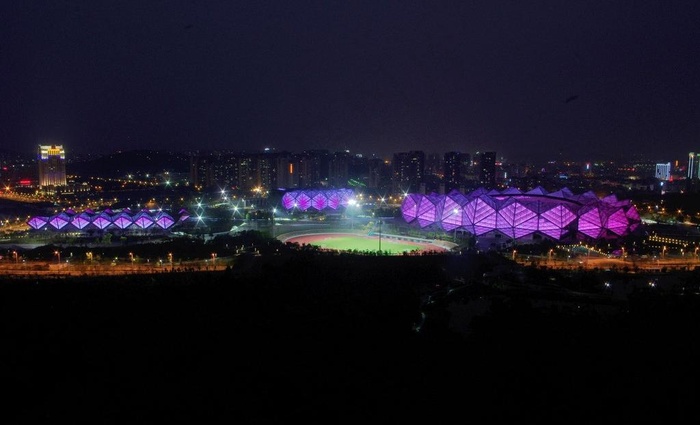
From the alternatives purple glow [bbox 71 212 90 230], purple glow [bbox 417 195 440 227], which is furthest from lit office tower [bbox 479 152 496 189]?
purple glow [bbox 71 212 90 230]

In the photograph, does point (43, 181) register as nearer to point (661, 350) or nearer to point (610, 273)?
point (610, 273)

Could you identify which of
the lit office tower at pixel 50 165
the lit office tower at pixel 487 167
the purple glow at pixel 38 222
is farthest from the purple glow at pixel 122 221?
the lit office tower at pixel 50 165

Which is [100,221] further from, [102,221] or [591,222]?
[591,222]

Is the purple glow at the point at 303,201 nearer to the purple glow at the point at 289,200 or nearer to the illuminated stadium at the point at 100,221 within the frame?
the purple glow at the point at 289,200

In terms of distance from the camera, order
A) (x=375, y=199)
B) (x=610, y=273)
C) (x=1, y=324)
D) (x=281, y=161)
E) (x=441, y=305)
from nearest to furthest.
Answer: (x=1, y=324), (x=441, y=305), (x=610, y=273), (x=375, y=199), (x=281, y=161)

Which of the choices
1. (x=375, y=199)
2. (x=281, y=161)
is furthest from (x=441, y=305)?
(x=281, y=161)
